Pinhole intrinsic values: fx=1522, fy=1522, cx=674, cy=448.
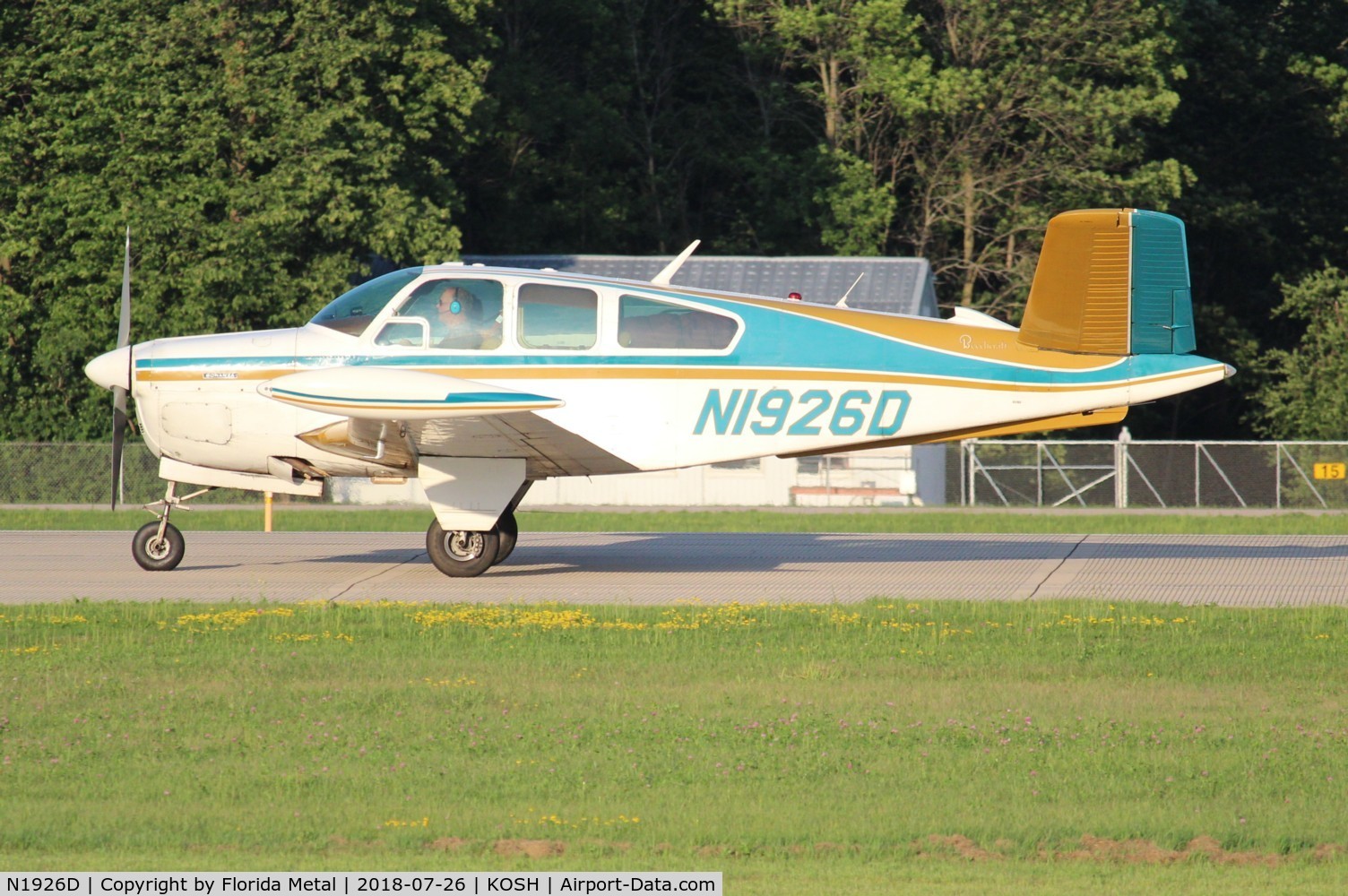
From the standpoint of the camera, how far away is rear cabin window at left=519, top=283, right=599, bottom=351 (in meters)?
14.9

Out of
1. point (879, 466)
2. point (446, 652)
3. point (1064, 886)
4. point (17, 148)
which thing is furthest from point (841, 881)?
point (17, 148)

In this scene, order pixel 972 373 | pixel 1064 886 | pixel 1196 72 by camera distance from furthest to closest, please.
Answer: pixel 1196 72, pixel 972 373, pixel 1064 886

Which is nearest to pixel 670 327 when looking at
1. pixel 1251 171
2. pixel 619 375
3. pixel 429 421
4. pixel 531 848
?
pixel 619 375

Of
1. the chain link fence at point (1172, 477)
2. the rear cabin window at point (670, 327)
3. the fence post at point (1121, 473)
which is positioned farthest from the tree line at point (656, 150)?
the rear cabin window at point (670, 327)

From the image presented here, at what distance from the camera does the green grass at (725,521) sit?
2364 centimetres

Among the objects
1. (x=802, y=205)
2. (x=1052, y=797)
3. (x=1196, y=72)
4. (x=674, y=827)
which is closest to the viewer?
(x=674, y=827)

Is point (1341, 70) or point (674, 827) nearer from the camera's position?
point (674, 827)

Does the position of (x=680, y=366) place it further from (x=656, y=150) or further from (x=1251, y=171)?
(x=1251, y=171)

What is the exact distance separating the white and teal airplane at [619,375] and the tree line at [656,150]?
18.1m

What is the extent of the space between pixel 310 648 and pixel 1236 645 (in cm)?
698

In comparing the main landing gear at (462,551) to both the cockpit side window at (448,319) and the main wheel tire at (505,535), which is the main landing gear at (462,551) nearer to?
the main wheel tire at (505,535)

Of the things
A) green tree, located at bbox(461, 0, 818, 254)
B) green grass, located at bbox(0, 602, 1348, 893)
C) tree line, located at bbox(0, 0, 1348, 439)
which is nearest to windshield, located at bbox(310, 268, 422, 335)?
green grass, located at bbox(0, 602, 1348, 893)

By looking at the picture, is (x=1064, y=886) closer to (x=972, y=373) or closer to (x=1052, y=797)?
(x=1052, y=797)

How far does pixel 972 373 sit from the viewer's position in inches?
580
